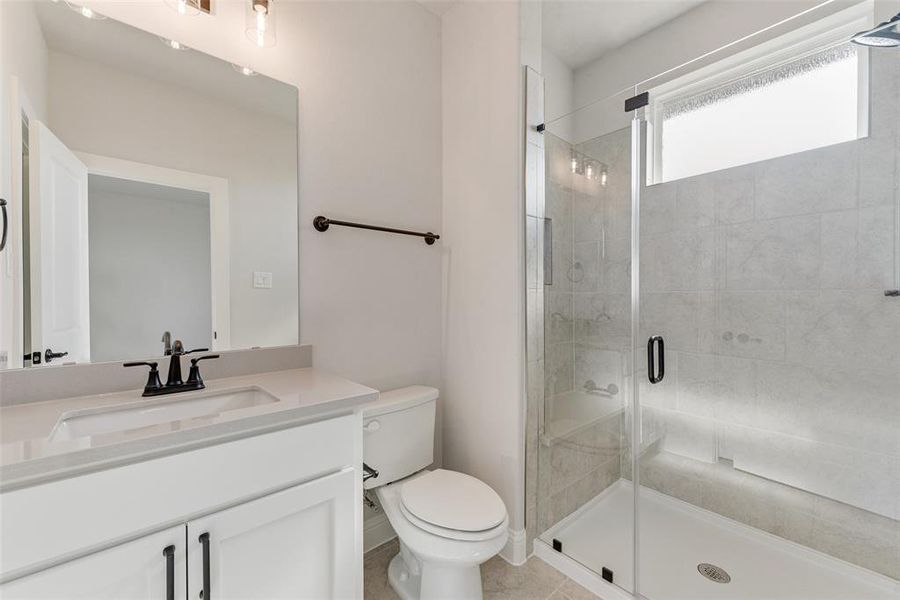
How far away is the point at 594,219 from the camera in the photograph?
6.14 feet

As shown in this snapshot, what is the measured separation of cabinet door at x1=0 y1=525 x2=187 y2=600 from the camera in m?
0.70

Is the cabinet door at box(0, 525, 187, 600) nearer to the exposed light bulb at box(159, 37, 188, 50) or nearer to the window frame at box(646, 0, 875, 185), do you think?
the exposed light bulb at box(159, 37, 188, 50)

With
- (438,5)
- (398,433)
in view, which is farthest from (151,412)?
(438,5)

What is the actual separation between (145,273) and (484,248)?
Answer: 4.26 feet

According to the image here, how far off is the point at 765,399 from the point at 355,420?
1973mm

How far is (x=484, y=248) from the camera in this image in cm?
187

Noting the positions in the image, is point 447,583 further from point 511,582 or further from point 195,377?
point 195,377

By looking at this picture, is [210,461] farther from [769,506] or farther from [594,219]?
[769,506]

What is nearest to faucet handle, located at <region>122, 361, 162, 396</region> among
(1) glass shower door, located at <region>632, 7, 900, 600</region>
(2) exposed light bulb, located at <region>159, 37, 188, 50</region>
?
(2) exposed light bulb, located at <region>159, 37, 188, 50</region>

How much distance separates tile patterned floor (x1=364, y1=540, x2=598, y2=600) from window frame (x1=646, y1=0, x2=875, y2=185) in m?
1.81

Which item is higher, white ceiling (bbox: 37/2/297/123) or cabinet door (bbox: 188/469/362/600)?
white ceiling (bbox: 37/2/297/123)

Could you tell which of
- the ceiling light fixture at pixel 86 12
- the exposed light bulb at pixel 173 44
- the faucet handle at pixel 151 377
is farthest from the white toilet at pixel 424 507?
the ceiling light fixture at pixel 86 12

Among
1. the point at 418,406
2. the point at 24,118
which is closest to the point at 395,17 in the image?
the point at 24,118

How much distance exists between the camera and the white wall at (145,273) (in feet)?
3.91
